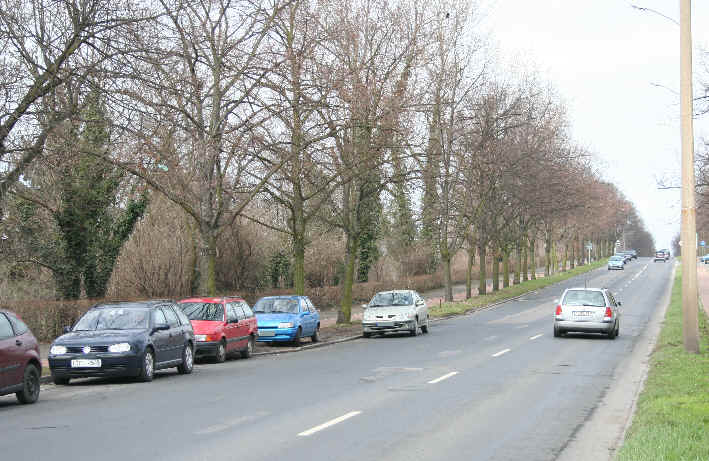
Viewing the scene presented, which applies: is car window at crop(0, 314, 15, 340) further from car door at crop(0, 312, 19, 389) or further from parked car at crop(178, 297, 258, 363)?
parked car at crop(178, 297, 258, 363)

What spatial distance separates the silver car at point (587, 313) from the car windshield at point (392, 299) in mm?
5955

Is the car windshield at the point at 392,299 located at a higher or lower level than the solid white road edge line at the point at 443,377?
higher

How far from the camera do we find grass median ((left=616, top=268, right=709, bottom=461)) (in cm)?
843

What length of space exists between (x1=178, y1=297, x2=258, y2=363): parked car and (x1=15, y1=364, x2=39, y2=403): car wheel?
803 cm

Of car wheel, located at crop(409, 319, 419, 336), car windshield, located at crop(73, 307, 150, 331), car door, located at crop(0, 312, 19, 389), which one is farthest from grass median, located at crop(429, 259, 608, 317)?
car door, located at crop(0, 312, 19, 389)

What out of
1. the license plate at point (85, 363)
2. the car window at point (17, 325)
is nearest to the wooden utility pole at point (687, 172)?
the license plate at point (85, 363)

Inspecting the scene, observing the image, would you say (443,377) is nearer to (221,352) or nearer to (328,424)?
(328,424)

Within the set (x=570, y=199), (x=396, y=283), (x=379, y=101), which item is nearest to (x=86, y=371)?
(x=379, y=101)

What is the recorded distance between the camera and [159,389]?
15.8 metres

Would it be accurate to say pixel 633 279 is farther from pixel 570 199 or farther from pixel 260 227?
pixel 260 227

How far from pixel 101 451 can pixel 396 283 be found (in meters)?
46.8

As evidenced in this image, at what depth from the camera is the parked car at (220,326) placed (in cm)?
2216

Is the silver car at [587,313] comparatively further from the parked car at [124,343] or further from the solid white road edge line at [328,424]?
the solid white road edge line at [328,424]

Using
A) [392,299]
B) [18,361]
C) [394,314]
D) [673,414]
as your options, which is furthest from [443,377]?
[392,299]
